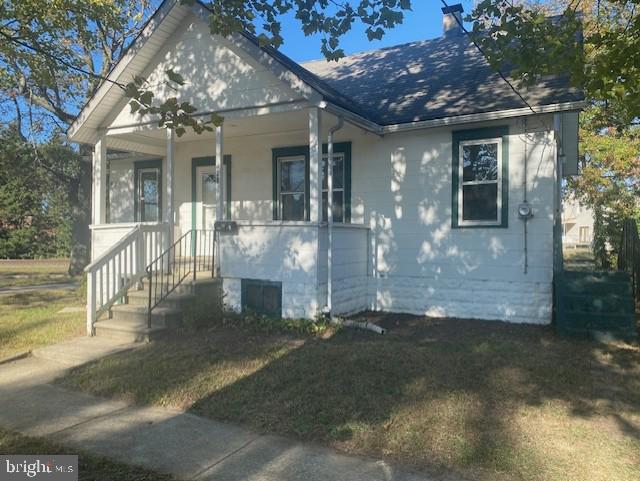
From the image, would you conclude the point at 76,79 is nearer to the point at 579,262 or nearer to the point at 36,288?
the point at 36,288

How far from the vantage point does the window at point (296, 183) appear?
10.3 m

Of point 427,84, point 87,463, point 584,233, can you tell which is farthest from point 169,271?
point 584,233

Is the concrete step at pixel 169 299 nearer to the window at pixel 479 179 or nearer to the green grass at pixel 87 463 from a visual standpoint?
the green grass at pixel 87 463

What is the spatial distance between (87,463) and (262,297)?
5.00 metres

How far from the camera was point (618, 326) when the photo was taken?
23.1 ft

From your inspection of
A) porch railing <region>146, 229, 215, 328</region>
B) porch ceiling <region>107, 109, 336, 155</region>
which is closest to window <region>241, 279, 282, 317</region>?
porch railing <region>146, 229, 215, 328</region>

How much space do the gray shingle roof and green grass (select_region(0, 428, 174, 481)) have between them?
6.58 meters

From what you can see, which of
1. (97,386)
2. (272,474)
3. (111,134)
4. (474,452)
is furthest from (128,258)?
(474,452)

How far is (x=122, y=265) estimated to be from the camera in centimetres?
907

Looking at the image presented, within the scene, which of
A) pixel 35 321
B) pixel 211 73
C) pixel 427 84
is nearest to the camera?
pixel 35 321

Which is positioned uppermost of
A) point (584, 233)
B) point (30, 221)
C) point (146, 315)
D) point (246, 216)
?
point (30, 221)

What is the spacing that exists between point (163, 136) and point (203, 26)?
2.72 meters

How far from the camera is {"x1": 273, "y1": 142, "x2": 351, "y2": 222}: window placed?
10.3 metres

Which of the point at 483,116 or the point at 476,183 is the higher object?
the point at 483,116
